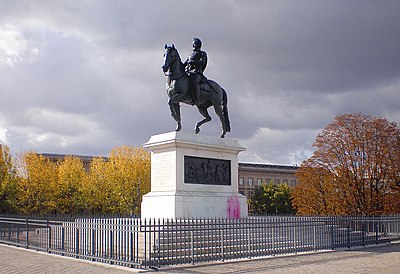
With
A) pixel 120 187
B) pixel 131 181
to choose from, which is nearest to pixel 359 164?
pixel 131 181

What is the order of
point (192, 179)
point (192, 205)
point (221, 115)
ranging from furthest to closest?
1. point (221, 115)
2. point (192, 179)
3. point (192, 205)

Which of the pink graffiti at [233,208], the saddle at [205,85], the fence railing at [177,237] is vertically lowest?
the fence railing at [177,237]

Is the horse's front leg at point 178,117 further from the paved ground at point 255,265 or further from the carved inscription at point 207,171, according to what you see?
the paved ground at point 255,265

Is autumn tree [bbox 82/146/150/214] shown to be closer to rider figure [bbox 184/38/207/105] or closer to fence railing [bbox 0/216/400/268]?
fence railing [bbox 0/216/400/268]

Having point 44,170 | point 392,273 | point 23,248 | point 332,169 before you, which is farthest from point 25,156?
point 392,273

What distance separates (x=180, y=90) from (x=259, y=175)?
78.3 metres

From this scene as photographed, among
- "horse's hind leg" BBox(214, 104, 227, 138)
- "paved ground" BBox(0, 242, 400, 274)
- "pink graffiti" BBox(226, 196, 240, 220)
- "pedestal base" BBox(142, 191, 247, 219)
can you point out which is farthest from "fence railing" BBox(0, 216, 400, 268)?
"horse's hind leg" BBox(214, 104, 227, 138)

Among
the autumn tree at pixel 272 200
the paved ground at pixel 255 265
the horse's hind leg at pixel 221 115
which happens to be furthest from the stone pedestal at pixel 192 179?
the autumn tree at pixel 272 200

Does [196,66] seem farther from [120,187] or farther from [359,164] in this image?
[120,187]

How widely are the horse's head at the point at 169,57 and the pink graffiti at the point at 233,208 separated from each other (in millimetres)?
6355

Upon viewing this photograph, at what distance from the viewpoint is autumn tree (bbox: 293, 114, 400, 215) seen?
3734 cm

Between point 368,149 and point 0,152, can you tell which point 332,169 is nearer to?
point 368,149

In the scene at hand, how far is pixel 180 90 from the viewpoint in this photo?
22.6 m

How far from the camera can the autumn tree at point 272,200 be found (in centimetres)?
7975
